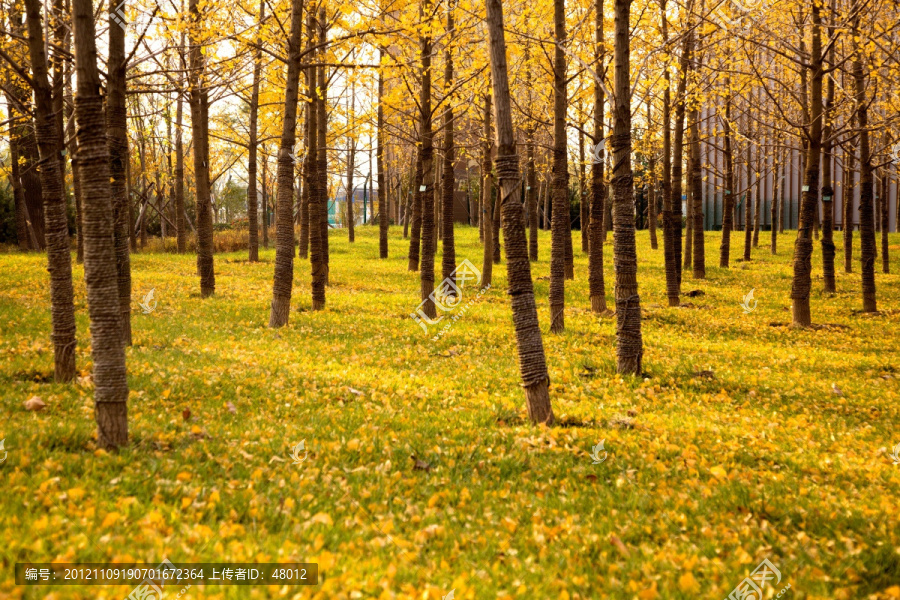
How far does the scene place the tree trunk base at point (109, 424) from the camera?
5.75 metres

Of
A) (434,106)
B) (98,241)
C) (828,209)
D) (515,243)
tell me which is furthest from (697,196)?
(98,241)

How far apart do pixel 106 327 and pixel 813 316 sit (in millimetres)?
18307

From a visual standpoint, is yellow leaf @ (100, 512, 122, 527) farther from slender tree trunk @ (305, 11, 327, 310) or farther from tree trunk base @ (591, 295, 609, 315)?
tree trunk base @ (591, 295, 609, 315)

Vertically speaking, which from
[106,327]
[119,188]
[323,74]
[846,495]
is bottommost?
[846,495]

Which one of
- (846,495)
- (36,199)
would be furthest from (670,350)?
(36,199)

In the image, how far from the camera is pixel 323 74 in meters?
18.1

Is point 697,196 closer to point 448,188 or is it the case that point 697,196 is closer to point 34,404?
point 448,188

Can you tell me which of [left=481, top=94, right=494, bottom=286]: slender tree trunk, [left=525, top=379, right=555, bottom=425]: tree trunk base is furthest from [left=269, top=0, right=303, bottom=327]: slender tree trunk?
[left=481, top=94, right=494, bottom=286]: slender tree trunk

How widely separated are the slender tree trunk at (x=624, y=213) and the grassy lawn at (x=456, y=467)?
64 centimetres

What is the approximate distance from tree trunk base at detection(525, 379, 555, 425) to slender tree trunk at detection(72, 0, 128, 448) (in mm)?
4610

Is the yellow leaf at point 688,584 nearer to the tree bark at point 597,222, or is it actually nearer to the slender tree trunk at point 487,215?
the tree bark at point 597,222

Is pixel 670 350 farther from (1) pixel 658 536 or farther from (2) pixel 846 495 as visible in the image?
(1) pixel 658 536

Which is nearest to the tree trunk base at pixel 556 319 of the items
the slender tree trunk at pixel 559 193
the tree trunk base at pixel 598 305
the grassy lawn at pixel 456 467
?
the slender tree trunk at pixel 559 193

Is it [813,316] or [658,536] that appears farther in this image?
[813,316]
